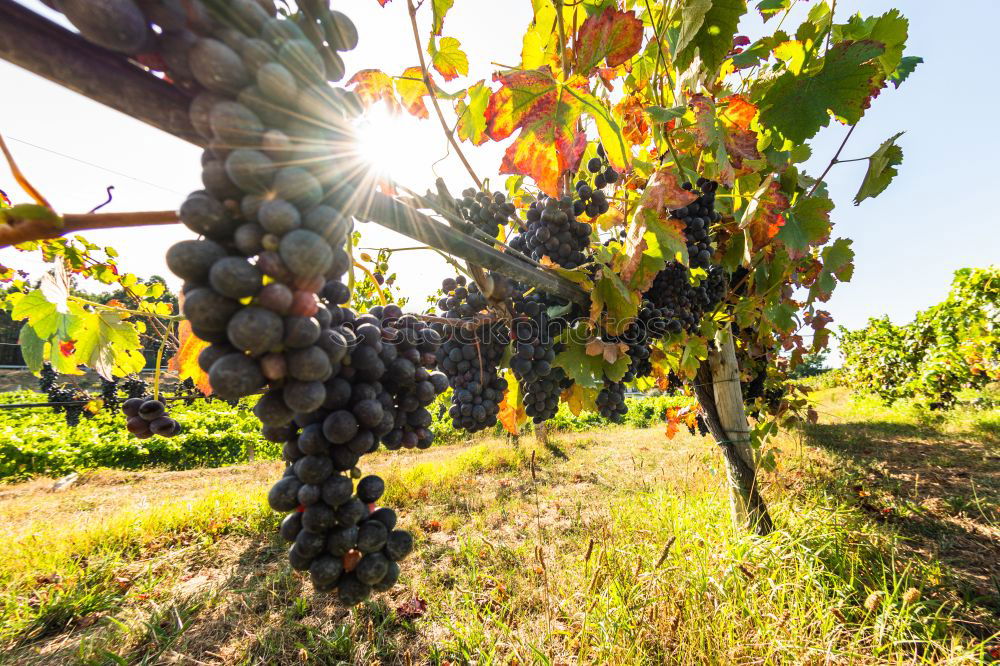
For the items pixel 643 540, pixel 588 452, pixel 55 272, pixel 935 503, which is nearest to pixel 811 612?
pixel 643 540

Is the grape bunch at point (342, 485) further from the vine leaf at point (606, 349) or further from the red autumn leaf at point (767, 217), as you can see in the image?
the red autumn leaf at point (767, 217)

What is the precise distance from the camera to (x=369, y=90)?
1.99 m

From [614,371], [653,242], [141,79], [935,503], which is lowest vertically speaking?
[935,503]

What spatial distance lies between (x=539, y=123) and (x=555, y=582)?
13.0 feet

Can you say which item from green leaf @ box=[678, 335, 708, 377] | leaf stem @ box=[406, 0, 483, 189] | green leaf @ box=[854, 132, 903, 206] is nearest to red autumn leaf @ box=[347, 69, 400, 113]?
leaf stem @ box=[406, 0, 483, 189]

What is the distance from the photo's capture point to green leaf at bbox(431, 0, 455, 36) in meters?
1.56

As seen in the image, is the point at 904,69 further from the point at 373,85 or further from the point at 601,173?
the point at 373,85

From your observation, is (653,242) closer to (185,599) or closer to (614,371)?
(614,371)

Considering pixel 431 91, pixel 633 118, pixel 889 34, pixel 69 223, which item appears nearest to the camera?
pixel 69 223

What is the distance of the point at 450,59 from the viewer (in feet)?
6.40

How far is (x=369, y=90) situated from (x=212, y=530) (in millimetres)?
6737

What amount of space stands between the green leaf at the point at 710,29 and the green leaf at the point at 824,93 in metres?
0.52

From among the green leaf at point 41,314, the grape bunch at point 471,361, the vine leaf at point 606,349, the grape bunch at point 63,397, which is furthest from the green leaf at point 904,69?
the grape bunch at point 63,397

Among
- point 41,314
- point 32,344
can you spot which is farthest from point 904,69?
point 32,344
